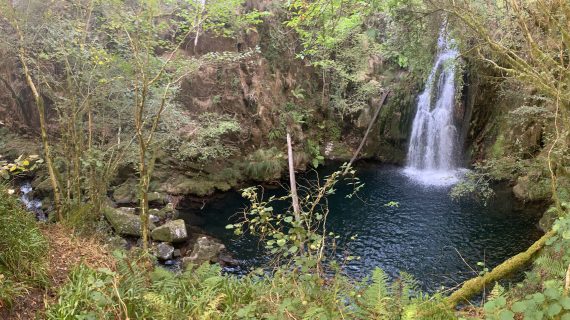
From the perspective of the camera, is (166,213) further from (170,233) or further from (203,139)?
(203,139)

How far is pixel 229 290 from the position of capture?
438 cm

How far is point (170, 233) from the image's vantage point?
1230 centimetres

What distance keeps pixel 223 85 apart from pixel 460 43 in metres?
13.7

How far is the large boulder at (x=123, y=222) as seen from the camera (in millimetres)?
12148

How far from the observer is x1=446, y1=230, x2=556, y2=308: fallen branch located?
4.11 m

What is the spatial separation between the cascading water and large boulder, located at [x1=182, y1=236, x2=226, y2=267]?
12042 mm

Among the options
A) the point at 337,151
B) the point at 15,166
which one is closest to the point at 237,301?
the point at 15,166

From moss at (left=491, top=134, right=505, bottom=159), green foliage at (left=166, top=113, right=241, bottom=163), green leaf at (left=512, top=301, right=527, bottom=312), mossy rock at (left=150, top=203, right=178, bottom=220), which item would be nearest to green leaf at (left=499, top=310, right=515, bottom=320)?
green leaf at (left=512, top=301, right=527, bottom=312)

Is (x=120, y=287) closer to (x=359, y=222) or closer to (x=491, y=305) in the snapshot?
(x=491, y=305)

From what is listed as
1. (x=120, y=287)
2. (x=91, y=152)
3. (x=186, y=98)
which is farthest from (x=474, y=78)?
(x=120, y=287)

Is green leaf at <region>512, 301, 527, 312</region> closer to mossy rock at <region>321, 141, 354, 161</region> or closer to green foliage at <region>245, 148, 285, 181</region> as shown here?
green foliage at <region>245, 148, 285, 181</region>

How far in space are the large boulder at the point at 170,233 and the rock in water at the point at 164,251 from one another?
375mm

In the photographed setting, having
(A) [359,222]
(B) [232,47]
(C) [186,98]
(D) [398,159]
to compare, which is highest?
(B) [232,47]

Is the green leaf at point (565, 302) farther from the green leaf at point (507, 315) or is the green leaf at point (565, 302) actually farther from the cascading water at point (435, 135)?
the cascading water at point (435, 135)
